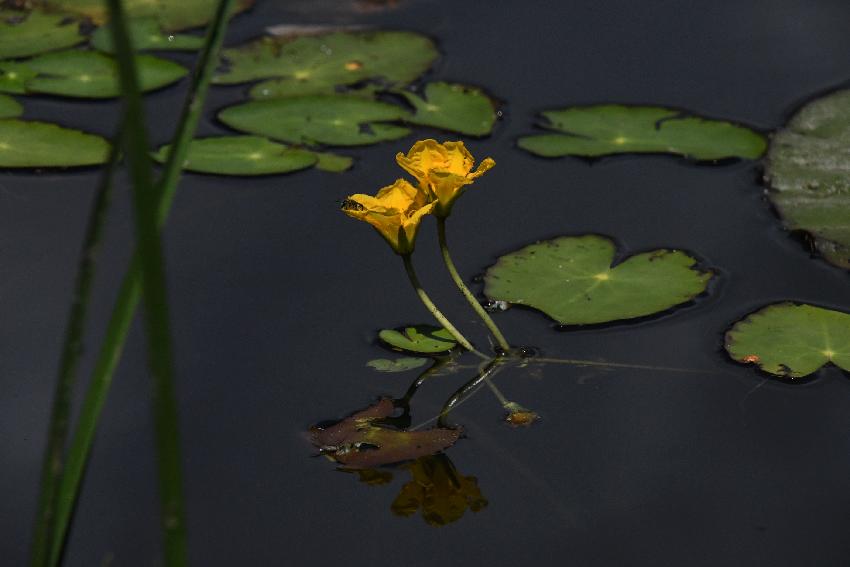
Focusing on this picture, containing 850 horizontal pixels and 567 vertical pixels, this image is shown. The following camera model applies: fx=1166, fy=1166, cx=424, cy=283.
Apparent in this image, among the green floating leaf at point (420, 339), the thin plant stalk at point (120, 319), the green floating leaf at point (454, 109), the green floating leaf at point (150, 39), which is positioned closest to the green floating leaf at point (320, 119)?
the green floating leaf at point (454, 109)

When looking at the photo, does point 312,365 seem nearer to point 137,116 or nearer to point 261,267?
point 261,267

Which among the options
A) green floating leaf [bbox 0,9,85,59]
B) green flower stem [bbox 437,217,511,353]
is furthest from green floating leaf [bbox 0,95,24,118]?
green flower stem [bbox 437,217,511,353]

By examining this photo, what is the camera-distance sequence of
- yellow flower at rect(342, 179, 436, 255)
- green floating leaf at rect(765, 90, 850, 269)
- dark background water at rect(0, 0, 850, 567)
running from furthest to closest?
green floating leaf at rect(765, 90, 850, 269), yellow flower at rect(342, 179, 436, 255), dark background water at rect(0, 0, 850, 567)

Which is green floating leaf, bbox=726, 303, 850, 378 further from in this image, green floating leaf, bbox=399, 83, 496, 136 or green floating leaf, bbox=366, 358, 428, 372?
green floating leaf, bbox=399, 83, 496, 136

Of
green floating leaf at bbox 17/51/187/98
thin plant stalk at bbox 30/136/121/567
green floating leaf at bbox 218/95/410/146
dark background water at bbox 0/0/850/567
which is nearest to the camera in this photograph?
thin plant stalk at bbox 30/136/121/567

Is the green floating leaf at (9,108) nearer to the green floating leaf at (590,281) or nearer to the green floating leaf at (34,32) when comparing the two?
the green floating leaf at (34,32)

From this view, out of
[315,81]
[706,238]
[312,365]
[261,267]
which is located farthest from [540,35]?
[312,365]
